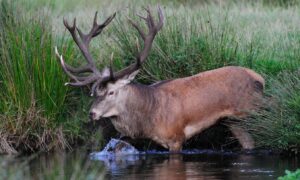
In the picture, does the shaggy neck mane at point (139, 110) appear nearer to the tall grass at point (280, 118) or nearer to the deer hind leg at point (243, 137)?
the deer hind leg at point (243, 137)

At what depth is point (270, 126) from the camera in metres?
12.3

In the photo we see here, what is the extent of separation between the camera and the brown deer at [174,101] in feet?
41.5

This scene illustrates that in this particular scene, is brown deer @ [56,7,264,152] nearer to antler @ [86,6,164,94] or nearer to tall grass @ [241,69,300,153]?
antler @ [86,6,164,94]

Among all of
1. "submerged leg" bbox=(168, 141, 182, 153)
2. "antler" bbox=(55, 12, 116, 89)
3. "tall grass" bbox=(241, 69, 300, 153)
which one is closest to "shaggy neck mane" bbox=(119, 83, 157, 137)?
"submerged leg" bbox=(168, 141, 182, 153)

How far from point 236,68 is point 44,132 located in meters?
2.79

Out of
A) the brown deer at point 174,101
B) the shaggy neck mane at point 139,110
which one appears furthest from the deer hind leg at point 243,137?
the shaggy neck mane at point 139,110

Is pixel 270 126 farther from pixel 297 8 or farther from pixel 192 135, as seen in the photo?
pixel 297 8

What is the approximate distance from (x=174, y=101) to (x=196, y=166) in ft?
3.68

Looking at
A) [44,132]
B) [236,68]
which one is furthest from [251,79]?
[44,132]

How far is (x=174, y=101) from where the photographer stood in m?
12.7

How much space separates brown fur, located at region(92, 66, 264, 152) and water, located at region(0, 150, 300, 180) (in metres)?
0.32

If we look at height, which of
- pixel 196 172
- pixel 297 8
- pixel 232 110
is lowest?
pixel 196 172

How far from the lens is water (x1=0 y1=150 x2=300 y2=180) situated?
36.8 ft

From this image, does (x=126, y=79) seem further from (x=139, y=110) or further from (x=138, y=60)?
(x=139, y=110)
